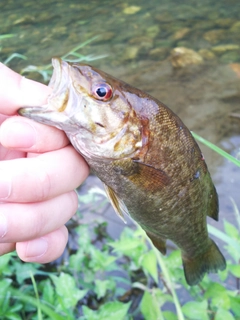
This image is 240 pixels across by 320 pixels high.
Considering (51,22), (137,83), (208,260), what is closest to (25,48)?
(51,22)

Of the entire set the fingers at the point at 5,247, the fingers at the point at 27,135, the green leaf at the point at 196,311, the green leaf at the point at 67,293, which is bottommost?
the green leaf at the point at 196,311

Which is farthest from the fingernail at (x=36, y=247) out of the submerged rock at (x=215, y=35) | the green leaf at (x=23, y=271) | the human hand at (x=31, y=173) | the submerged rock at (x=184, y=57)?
the submerged rock at (x=215, y=35)

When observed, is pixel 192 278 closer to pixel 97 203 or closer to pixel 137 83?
pixel 97 203

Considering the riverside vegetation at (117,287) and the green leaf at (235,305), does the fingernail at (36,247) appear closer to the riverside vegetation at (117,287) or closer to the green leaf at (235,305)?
the riverside vegetation at (117,287)

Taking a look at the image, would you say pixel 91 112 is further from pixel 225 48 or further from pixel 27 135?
pixel 225 48

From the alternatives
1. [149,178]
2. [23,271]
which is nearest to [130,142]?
[149,178]

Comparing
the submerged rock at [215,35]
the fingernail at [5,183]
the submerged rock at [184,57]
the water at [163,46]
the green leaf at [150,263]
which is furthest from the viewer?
the submerged rock at [215,35]
